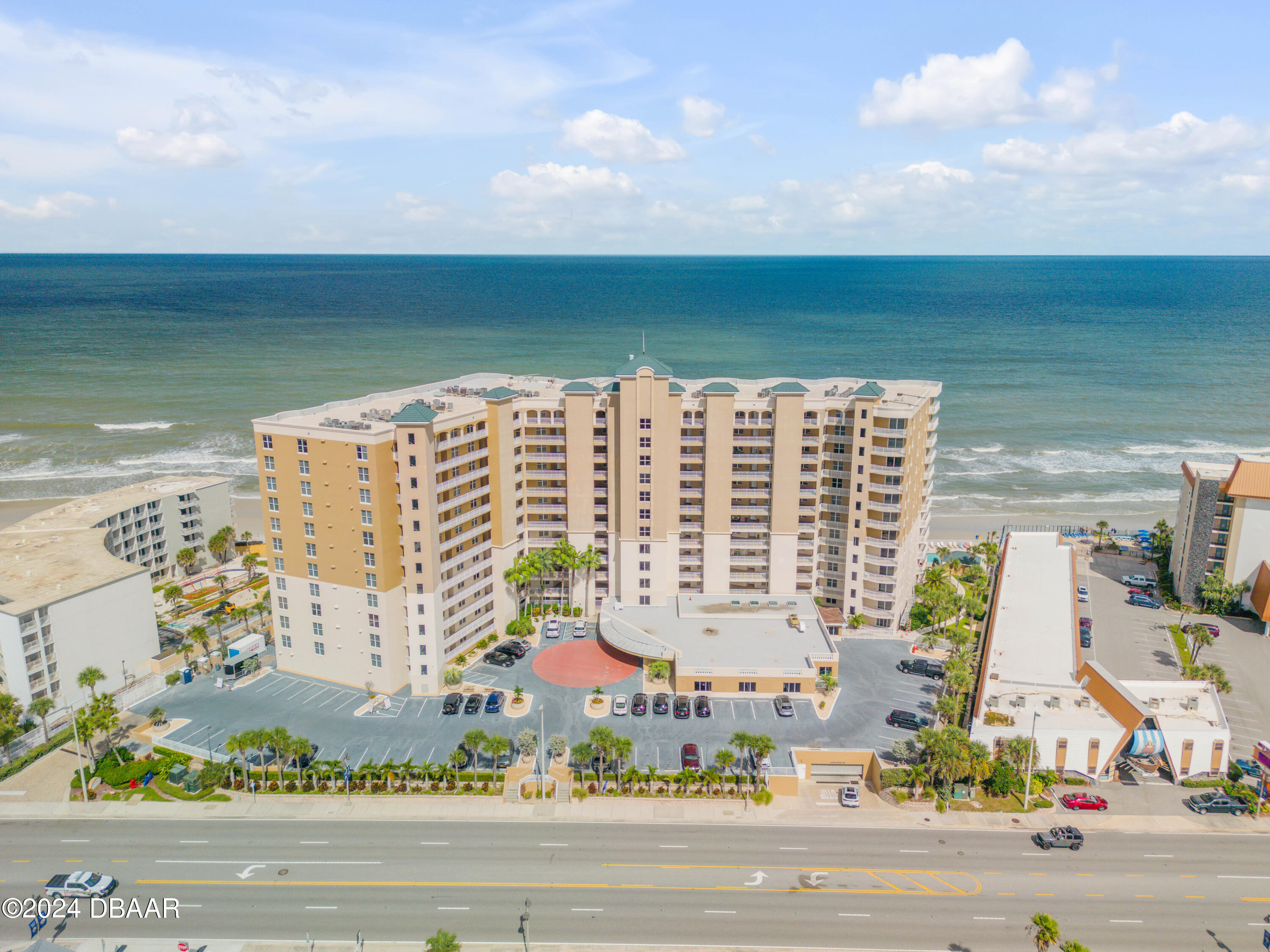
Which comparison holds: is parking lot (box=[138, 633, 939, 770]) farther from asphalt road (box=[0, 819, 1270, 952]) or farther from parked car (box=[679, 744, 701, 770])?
asphalt road (box=[0, 819, 1270, 952])

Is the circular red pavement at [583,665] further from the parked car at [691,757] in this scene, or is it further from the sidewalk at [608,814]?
the sidewalk at [608,814]

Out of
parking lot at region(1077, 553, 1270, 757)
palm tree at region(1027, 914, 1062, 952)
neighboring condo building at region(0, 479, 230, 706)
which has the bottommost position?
parking lot at region(1077, 553, 1270, 757)

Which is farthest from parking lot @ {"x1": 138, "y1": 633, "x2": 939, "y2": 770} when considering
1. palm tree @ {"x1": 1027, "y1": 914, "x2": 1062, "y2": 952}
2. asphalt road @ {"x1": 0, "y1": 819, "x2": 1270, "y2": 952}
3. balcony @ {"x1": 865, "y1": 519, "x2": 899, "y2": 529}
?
palm tree @ {"x1": 1027, "y1": 914, "x2": 1062, "y2": 952}

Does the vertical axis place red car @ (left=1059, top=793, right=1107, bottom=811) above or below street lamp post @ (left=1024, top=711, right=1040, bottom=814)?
below

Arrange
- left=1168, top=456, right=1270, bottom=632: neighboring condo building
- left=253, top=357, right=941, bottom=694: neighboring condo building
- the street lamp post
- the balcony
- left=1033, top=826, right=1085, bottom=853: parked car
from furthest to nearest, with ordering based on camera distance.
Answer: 1. left=1168, top=456, right=1270, bottom=632: neighboring condo building
2. the balcony
3. left=253, top=357, right=941, bottom=694: neighboring condo building
4. the street lamp post
5. left=1033, top=826, right=1085, bottom=853: parked car

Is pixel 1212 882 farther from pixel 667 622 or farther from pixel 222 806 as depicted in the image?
pixel 222 806

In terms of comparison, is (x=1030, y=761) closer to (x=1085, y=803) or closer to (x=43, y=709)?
(x=1085, y=803)

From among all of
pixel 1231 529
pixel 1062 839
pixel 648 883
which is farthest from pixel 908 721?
pixel 1231 529
